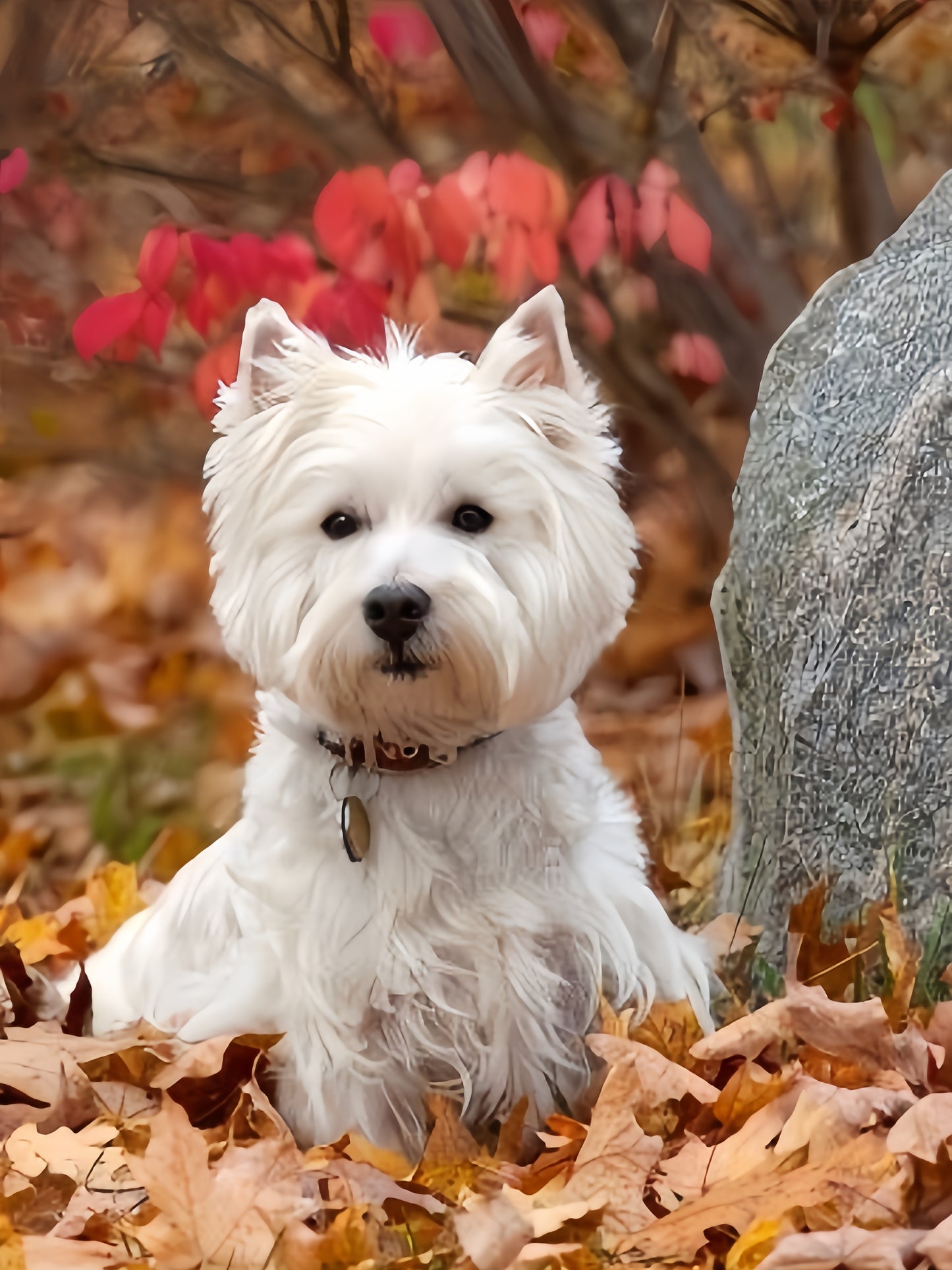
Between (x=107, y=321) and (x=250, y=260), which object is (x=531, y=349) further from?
(x=107, y=321)

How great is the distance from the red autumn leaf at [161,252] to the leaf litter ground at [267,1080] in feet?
1.15

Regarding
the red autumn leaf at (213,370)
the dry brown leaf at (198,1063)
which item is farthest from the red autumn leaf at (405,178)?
the dry brown leaf at (198,1063)

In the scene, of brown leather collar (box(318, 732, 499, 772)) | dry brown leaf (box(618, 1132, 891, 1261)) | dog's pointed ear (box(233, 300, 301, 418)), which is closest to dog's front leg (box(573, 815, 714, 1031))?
brown leather collar (box(318, 732, 499, 772))

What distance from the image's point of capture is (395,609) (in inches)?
59.4

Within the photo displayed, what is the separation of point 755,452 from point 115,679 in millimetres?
1085

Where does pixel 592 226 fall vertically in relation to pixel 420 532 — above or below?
above

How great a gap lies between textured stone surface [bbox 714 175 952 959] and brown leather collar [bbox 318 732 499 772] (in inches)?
18.6

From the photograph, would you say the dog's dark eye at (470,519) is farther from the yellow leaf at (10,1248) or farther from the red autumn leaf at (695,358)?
the yellow leaf at (10,1248)

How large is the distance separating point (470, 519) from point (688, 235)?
30.5 inches

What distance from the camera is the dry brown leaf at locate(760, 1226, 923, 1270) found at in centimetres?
132

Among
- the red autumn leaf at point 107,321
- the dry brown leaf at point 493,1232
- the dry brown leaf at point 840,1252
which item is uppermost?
the red autumn leaf at point 107,321

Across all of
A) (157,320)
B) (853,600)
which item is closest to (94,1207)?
(853,600)

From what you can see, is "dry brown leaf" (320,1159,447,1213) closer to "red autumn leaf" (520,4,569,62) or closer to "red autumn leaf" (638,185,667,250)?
"red autumn leaf" (638,185,667,250)

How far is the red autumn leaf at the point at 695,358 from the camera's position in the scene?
212 cm
